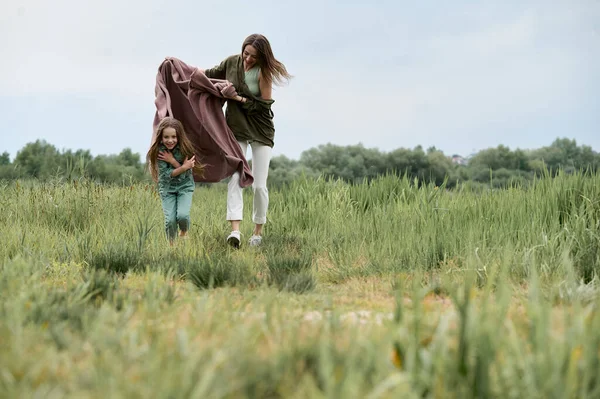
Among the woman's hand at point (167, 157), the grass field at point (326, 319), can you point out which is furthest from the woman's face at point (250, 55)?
the grass field at point (326, 319)

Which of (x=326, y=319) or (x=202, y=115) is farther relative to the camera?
(x=202, y=115)

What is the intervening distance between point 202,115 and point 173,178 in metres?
0.73

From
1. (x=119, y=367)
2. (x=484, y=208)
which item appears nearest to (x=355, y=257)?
(x=484, y=208)

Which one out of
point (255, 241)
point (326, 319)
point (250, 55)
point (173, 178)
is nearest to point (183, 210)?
point (173, 178)

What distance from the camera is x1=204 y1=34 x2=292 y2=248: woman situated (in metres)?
5.52

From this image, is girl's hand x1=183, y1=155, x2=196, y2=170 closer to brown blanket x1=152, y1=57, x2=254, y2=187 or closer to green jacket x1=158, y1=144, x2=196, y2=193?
green jacket x1=158, y1=144, x2=196, y2=193

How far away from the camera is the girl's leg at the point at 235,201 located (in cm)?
551

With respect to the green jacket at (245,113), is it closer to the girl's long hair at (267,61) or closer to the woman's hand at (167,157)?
the girl's long hair at (267,61)

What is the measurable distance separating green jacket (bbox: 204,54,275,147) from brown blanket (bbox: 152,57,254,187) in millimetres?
95

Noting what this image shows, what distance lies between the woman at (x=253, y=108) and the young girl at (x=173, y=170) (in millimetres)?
463

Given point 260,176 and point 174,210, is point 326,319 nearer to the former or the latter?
point 174,210

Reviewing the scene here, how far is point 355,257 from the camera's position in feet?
15.1

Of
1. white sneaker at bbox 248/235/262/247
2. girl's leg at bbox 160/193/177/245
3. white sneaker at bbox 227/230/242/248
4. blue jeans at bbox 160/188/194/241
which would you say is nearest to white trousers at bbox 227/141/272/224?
white sneaker at bbox 248/235/262/247

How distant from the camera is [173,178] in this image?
17.6ft
